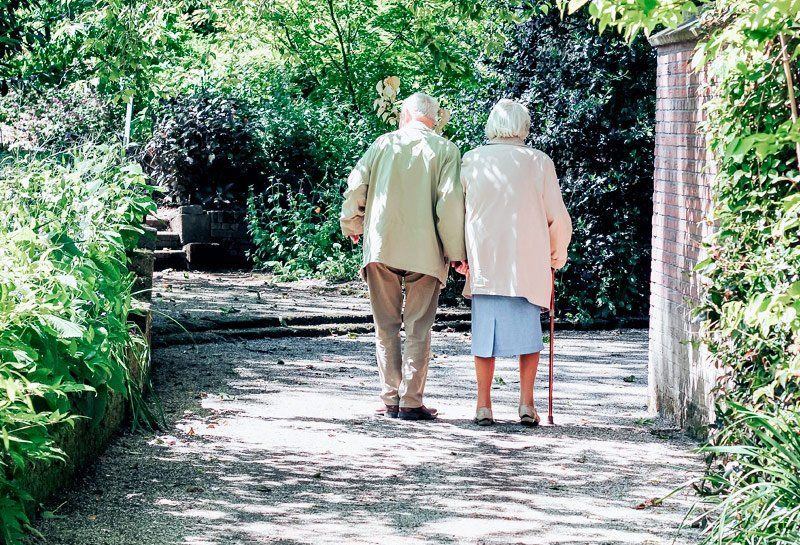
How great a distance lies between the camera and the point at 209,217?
49.3 feet

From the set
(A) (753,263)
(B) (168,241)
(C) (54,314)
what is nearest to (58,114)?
(B) (168,241)

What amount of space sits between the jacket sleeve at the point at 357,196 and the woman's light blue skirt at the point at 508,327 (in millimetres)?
965

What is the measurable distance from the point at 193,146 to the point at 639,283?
6.31 meters

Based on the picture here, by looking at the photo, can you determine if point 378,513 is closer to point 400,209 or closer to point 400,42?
point 400,209

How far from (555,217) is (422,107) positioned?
1079 millimetres

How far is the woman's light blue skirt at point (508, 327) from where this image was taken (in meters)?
7.03

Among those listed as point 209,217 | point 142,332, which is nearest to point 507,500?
point 142,332

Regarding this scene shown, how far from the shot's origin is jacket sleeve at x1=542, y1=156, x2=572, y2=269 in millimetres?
7027

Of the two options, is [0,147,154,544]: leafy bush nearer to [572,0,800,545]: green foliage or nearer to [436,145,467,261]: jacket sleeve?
[436,145,467,261]: jacket sleeve

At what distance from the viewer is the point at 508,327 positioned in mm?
7035

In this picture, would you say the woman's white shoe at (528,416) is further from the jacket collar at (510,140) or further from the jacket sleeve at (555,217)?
the jacket collar at (510,140)

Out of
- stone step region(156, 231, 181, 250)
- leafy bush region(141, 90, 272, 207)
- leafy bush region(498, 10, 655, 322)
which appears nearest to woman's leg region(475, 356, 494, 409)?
leafy bush region(498, 10, 655, 322)

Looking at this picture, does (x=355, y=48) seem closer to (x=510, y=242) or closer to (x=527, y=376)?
(x=510, y=242)

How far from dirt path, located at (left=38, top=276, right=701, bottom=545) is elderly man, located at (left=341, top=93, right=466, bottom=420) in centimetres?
35
